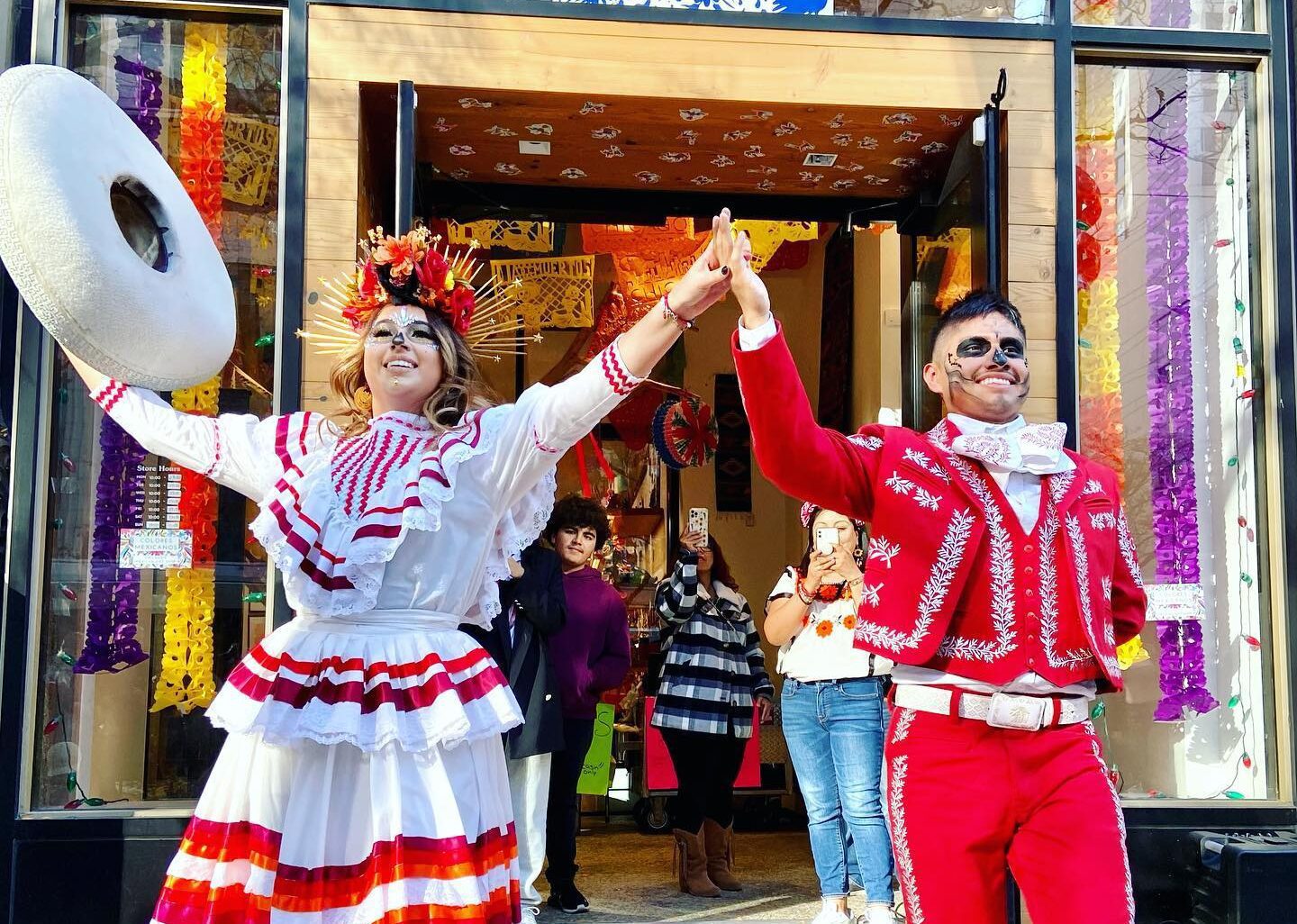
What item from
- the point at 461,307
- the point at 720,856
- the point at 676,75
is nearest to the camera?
the point at 461,307

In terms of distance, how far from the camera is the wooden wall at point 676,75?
4641 mm

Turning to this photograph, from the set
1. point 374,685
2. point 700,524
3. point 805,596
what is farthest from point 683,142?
point 374,685

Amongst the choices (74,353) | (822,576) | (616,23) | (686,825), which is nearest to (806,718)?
(822,576)

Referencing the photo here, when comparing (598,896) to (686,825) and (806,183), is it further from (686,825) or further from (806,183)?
(806,183)

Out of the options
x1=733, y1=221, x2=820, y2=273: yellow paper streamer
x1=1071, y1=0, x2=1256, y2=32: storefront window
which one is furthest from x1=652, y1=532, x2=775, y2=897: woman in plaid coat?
x1=1071, y1=0, x2=1256, y2=32: storefront window

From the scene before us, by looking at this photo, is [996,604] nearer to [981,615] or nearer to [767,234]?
[981,615]

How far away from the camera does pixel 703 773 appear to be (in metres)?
5.84

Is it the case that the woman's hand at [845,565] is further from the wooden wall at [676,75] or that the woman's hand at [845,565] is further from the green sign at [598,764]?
the green sign at [598,764]

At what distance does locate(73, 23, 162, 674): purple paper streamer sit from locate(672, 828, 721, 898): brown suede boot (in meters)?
2.40

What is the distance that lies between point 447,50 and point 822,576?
2319 mm

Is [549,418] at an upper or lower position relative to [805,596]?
upper

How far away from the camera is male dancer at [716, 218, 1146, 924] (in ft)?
9.10

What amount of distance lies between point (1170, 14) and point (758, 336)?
321 centimetres

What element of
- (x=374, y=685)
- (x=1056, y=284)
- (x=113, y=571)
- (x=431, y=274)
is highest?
(x=1056, y=284)
